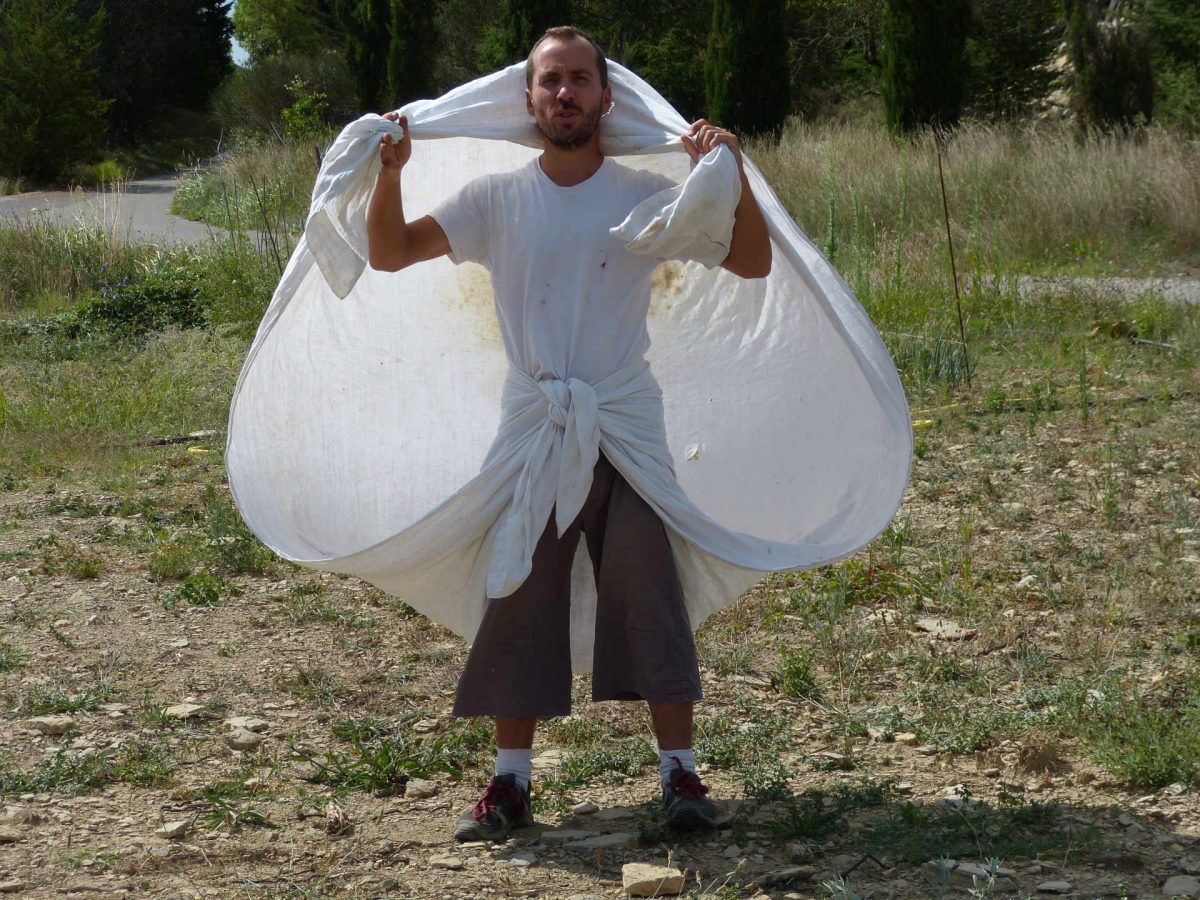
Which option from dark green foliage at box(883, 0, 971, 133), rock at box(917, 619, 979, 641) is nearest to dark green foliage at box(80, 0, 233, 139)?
dark green foliage at box(883, 0, 971, 133)

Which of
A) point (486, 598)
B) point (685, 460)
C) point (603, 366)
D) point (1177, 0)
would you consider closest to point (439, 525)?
point (486, 598)

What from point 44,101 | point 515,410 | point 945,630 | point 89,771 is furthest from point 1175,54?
point 89,771

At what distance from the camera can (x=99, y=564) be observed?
5.47 meters

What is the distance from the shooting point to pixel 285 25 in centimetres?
4469

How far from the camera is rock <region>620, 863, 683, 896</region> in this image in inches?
113

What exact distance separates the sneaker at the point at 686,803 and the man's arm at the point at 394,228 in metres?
1.33

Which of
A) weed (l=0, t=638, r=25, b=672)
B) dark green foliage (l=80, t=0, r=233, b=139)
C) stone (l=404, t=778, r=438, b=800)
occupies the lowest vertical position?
stone (l=404, t=778, r=438, b=800)

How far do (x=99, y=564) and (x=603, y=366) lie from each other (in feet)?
9.85

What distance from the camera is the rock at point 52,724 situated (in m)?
3.92

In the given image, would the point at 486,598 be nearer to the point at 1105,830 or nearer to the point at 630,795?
the point at 630,795

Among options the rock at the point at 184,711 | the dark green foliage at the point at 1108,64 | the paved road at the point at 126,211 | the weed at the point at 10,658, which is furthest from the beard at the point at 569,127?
the dark green foliage at the point at 1108,64

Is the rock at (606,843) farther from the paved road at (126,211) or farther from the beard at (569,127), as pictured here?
the paved road at (126,211)

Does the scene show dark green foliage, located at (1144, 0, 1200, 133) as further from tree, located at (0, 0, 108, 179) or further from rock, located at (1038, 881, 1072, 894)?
tree, located at (0, 0, 108, 179)

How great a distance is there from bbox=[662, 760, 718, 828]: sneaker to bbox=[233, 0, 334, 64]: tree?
124 feet
